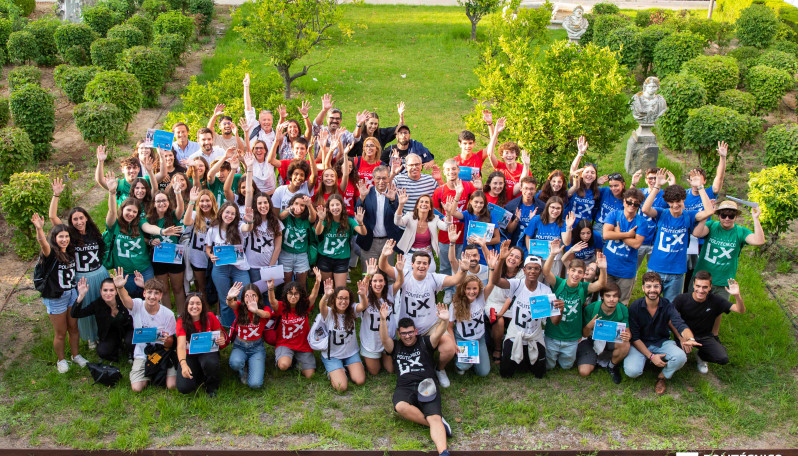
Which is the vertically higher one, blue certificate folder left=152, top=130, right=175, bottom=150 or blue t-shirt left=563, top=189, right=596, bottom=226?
blue certificate folder left=152, top=130, right=175, bottom=150

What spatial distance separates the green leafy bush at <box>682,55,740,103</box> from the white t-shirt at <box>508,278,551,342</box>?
845 cm

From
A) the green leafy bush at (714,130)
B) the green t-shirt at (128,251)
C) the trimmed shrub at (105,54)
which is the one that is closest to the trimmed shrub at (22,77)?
the trimmed shrub at (105,54)

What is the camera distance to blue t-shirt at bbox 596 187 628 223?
8852mm

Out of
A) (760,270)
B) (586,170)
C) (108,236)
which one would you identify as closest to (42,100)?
(108,236)

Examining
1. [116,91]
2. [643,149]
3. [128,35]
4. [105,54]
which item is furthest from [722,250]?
[128,35]

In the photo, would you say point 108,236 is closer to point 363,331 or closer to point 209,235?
point 209,235

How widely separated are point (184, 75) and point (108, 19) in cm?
252

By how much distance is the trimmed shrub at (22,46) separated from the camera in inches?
680

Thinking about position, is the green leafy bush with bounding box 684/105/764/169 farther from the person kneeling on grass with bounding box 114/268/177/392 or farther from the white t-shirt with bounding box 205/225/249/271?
the person kneeling on grass with bounding box 114/268/177/392

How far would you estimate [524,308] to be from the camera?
25.9 feet

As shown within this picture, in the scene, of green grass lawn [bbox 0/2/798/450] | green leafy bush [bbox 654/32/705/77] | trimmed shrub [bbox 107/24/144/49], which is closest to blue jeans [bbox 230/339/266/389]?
green grass lawn [bbox 0/2/798/450]

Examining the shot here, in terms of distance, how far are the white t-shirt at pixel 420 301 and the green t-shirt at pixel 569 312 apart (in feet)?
4.14

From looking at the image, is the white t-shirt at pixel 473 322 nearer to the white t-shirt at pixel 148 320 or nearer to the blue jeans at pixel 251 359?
the blue jeans at pixel 251 359

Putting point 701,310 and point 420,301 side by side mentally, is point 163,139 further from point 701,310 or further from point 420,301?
point 701,310
